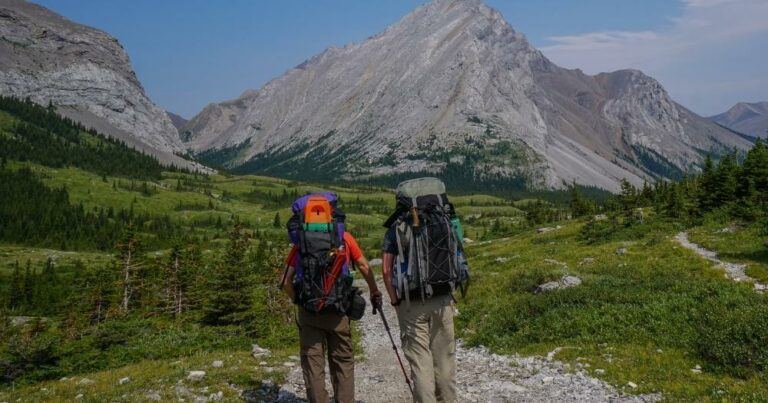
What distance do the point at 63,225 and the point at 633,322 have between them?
201 metres

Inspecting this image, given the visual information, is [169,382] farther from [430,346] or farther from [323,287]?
[430,346]

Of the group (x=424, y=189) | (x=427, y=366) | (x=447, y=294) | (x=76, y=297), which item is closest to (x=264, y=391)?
(x=427, y=366)

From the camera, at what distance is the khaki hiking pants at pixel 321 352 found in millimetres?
9957

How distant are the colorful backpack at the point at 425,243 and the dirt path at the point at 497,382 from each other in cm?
429

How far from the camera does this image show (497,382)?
13.0 meters

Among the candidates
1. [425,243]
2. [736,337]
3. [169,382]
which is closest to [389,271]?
[425,243]

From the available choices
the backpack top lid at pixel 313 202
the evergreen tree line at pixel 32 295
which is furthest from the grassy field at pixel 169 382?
the evergreen tree line at pixel 32 295

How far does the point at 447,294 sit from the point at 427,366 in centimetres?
145

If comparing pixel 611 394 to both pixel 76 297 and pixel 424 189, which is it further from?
pixel 76 297

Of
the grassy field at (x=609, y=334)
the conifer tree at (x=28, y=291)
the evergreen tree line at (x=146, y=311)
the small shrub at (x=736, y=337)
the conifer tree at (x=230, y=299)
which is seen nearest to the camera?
the small shrub at (x=736, y=337)

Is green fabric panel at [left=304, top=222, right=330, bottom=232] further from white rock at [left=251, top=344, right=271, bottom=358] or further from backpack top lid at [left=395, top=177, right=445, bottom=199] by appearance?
white rock at [left=251, top=344, right=271, bottom=358]

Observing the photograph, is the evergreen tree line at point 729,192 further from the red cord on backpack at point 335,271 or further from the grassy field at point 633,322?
the red cord on backpack at point 335,271

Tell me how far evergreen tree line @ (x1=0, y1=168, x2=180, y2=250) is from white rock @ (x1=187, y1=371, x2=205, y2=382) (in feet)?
508

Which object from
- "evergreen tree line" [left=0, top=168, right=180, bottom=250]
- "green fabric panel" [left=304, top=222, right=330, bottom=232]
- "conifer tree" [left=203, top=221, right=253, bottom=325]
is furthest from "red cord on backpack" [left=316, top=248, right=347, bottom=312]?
"evergreen tree line" [left=0, top=168, right=180, bottom=250]
